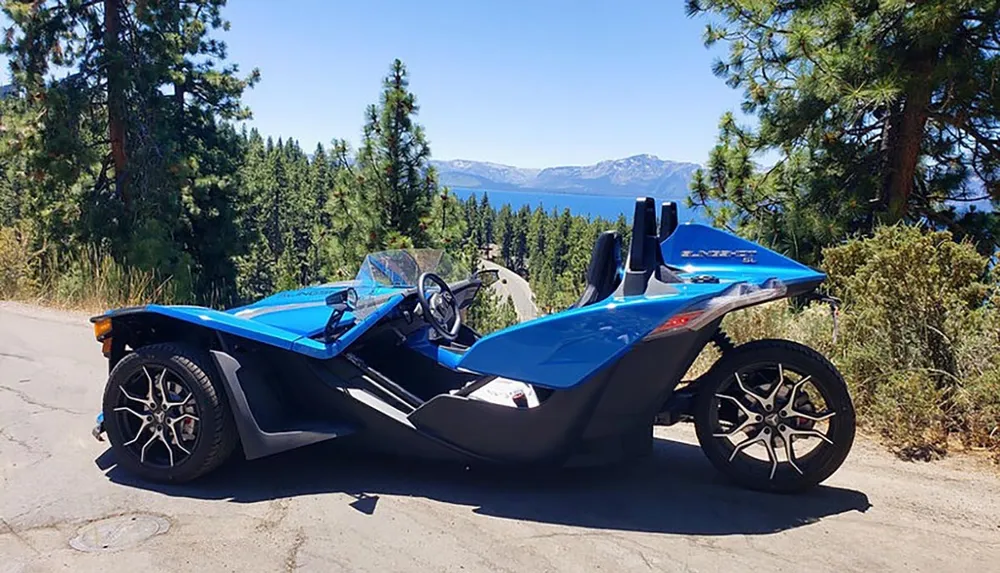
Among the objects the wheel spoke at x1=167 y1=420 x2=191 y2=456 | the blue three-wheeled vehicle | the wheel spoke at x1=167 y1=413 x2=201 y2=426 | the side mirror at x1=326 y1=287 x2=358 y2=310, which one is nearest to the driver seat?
the blue three-wheeled vehicle

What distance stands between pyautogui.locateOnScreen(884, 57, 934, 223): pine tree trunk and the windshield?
5213 millimetres

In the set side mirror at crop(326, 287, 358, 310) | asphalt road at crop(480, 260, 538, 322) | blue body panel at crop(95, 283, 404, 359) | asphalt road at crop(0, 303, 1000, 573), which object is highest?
side mirror at crop(326, 287, 358, 310)

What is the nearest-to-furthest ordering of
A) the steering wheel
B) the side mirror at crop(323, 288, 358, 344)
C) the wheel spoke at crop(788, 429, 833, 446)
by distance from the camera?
the wheel spoke at crop(788, 429, 833, 446) → the side mirror at crop(323, 288, 358, 344) → the steering wheel

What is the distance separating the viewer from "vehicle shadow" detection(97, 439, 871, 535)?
2.88 m

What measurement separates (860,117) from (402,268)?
576 cm

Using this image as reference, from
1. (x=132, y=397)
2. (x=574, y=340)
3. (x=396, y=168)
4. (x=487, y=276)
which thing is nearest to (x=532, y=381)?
(x=574, y=340)

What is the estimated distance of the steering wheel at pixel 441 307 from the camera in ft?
12.0

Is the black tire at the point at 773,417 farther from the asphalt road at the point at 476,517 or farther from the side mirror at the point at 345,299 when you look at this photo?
the side mirror at the point at 345,299

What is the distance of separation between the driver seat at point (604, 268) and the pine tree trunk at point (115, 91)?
13532mm

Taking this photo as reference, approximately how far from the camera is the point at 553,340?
9.70ft

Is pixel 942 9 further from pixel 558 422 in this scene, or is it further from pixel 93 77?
pixel 93 77

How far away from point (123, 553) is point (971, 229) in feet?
27.6

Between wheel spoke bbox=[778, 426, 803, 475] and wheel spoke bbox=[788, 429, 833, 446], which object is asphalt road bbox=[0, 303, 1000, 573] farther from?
wheel spoke bbox=[788, 429, 833, 446]

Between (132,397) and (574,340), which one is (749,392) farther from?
(132,397)
